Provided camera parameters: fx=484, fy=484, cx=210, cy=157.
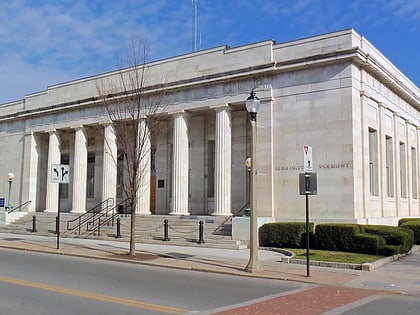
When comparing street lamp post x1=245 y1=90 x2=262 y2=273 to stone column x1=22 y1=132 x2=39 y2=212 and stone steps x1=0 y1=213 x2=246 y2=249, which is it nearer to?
stone steps x1=0 y1=213 x2=246 y2=249

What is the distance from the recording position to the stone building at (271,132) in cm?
2366

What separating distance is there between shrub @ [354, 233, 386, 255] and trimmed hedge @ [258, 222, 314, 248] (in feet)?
8.53

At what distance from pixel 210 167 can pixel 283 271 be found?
50.8 feet

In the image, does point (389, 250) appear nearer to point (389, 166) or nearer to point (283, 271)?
point (283, 271)

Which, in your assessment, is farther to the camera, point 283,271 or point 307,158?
point 283,271

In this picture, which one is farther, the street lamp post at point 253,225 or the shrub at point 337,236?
the shrub at point 337,236

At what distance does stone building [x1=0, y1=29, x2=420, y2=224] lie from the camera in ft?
77.6

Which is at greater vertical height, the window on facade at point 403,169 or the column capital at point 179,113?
the column capital at point 179,113

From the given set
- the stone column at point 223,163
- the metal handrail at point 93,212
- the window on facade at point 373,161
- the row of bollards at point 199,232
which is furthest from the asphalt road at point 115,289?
the window on facade at point 373,161

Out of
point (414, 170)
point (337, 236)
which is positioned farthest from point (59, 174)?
point (414, 170)

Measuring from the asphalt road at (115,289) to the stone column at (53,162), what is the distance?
19281mm

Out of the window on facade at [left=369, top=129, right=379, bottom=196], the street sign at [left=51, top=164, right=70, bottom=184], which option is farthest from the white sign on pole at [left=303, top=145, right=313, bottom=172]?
the window on facade at [left=369, top=129, right=379, bottom=196]

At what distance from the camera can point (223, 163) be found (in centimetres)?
2667

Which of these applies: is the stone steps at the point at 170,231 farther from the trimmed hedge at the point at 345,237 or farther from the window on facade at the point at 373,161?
the window on facade at the point at 373,161
